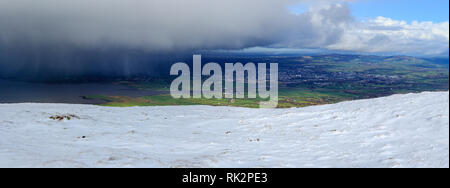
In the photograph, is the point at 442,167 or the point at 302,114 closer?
the point at 442,167
